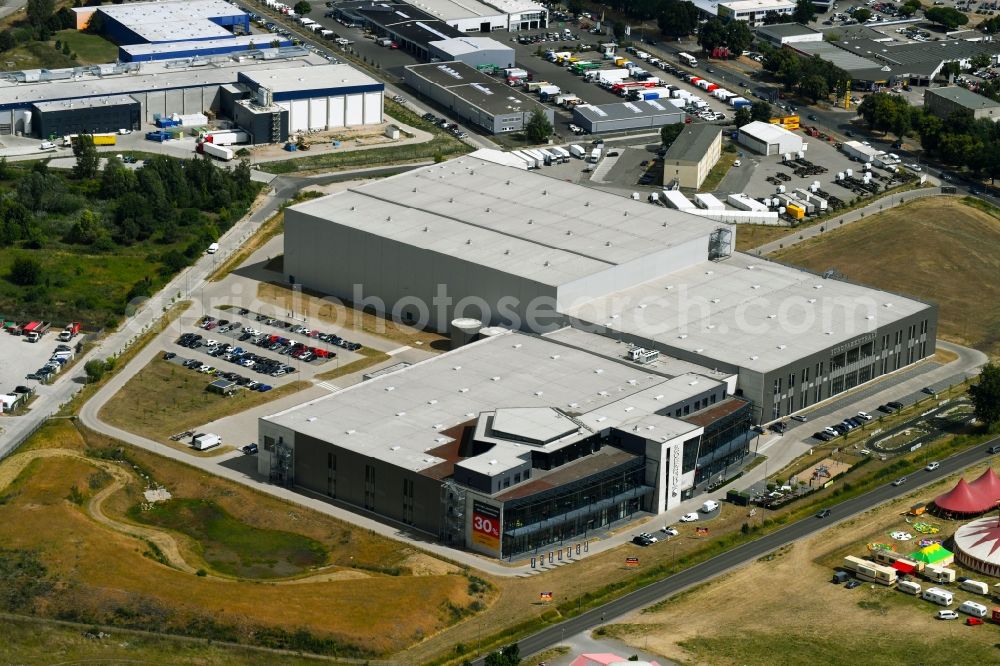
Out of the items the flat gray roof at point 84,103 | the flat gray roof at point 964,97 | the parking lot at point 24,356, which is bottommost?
the parking lot at point 24,356

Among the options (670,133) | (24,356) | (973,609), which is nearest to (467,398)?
(973,609)

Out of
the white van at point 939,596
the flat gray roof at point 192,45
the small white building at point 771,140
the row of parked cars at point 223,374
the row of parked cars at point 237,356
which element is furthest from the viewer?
the flat gray roof at point 192,45

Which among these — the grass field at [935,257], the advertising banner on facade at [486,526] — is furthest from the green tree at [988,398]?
the advertising banner on facade at [486,526]

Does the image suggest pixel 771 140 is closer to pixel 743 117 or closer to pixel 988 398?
pixel 743 117

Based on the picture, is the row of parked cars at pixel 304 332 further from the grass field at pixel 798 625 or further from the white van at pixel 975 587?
the white van at pixel 975 587

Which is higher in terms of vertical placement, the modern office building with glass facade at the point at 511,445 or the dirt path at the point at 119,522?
the modern office building with glass facade at the point at 511,445

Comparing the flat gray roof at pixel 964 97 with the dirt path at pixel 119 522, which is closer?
the dirt path at pixel 119 522

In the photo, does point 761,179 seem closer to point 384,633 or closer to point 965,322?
point 965,322
